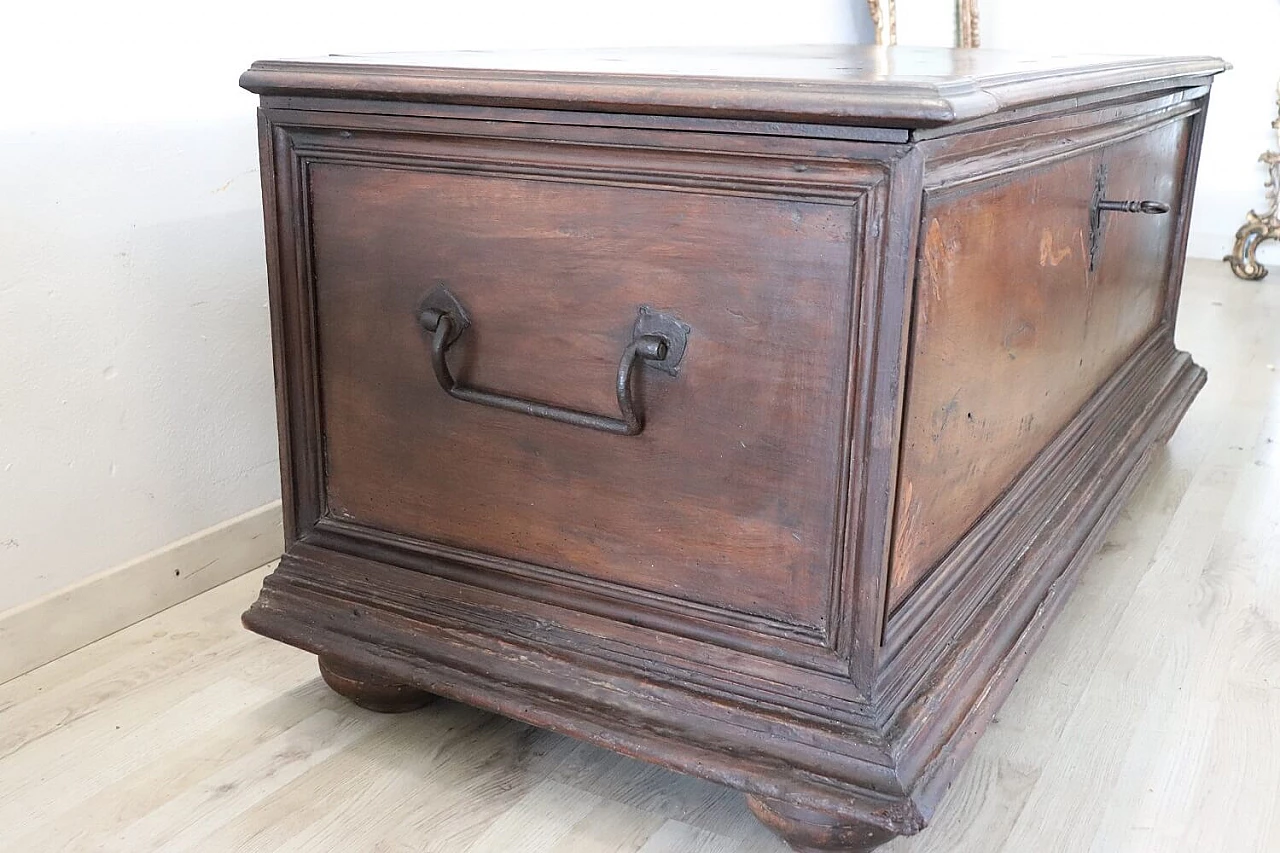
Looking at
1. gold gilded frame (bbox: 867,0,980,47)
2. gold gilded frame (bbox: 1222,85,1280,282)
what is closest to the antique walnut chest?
gold gilded frame (bbox: 867,0,980,47)

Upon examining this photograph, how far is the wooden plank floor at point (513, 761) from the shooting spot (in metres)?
1.02

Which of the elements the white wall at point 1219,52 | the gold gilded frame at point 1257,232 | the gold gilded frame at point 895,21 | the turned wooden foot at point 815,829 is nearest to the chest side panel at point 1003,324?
the turned wooden foot at point 815,829

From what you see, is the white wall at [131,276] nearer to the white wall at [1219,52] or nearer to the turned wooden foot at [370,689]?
the turned wooden foot at [370,689]

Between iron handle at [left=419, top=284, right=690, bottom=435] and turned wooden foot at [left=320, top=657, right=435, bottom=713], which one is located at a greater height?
iron handle at [left=419, top=284, right=690, bottom=435]

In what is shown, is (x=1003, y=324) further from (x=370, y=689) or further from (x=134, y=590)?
(x=134, y=590)

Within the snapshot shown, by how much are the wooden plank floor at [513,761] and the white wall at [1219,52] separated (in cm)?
268

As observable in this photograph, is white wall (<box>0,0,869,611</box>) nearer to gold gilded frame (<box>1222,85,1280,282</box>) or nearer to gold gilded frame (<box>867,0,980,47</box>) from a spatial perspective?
gold gilded frame (<box>867,0,980,47</box>)

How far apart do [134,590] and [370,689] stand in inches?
15.2

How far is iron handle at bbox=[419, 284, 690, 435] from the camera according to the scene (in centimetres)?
94

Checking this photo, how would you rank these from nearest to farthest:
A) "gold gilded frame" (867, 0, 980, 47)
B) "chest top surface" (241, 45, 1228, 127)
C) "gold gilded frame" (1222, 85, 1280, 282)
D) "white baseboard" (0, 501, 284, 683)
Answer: "chest top surface" (241, 45, 1228, 127)
"white baseboard" (0, 501, 284, 683)
"gold gilded frame" (867, 0, 980, 47)
"gold gilded frame" (1222, 85, 1280, 282)

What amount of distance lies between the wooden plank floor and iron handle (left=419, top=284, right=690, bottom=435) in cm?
34

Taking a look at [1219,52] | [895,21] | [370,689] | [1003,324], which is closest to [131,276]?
[370,689]

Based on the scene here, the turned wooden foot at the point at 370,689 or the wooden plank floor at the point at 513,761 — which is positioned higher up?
the turned wooden foot at the point at 370,689

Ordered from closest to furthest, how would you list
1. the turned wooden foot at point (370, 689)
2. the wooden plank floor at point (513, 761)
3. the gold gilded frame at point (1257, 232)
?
the wooden plank floor at point (513, 761), the turned wooden foot at point (370, 689), the gold gilded frame at point (1257, 232)
